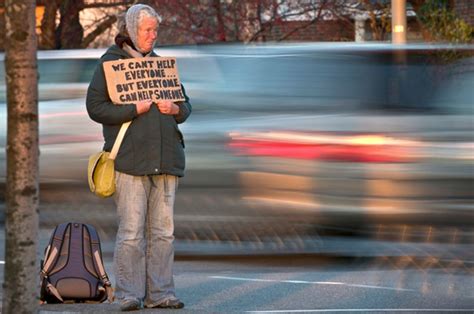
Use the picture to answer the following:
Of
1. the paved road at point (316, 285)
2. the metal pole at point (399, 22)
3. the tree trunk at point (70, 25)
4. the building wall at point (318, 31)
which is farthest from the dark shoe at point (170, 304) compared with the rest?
the building wall at point (318, 31)

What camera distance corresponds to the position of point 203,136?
10234 mm

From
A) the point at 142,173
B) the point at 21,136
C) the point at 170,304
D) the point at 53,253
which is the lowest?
the point at 170,304

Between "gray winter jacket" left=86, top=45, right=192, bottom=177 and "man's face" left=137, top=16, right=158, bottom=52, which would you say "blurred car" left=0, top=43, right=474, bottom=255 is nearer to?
"gray winter jacket" left=86, top=45, right=192, bottom=177

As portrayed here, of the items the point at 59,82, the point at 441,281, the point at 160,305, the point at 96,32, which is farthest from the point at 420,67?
the point at 96,32

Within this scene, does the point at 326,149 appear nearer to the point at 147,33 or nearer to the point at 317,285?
the point at 317,285

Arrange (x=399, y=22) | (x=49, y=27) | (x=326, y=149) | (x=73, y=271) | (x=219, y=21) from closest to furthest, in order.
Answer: (x=73, y=271) < (x=326, y=149) < (x=399, y=22) < (x=49, y=27) < (x=219, y=21)

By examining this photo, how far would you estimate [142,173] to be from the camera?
721 cm

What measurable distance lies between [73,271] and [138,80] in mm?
1209

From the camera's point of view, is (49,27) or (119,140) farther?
(49,27)

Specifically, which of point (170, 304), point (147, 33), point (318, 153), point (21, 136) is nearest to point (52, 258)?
point (170, 304)

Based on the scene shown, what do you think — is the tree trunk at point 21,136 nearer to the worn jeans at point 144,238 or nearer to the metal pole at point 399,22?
the worn jeans at point 144,238

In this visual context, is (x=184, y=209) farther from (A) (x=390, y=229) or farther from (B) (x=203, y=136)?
(A) (x=390, y=229)

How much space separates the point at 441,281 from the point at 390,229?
3.74 feet

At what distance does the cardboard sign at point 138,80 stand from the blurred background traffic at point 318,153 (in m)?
2.63
